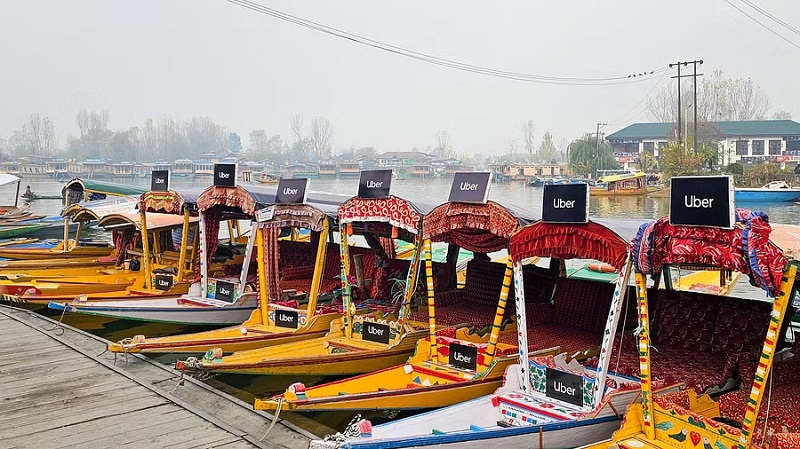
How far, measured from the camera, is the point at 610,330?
6.79m

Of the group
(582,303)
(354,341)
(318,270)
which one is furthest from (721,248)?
(318,270)

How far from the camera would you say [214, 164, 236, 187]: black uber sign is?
12.0 m

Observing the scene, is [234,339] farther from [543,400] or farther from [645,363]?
[645,363]

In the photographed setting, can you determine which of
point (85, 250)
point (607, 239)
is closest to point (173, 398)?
point (607, 239)

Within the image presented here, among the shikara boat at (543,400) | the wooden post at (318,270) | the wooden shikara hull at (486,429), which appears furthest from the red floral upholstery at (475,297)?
the wooden shikara hull at (486,429)

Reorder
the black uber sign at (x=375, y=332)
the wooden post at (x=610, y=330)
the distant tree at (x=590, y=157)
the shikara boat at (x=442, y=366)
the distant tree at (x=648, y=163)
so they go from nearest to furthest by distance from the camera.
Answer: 1. the wooden post at (x=610, y=330)
2. the shikara boat at (x=442, y=366)
3. the black uber sign at (x=375, y=332)
4. the distant tree at (x=648, y=163)
5. the distant tree at (x=590, y=157)

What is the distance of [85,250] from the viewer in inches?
734

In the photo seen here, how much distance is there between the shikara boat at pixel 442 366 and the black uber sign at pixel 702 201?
2.27 meters

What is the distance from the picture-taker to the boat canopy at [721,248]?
5395 mm

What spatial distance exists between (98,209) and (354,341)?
8470 mm

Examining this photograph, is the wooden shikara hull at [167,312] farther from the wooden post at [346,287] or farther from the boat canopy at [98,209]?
the boat canopy at [98,209]

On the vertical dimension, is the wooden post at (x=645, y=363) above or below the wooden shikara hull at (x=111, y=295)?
above

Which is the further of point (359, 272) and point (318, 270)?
point (359, 272)

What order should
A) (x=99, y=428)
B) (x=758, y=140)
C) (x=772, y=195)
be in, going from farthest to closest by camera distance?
(x=758, y=140) → (x=772, y=195) → (x=99, y=428)
